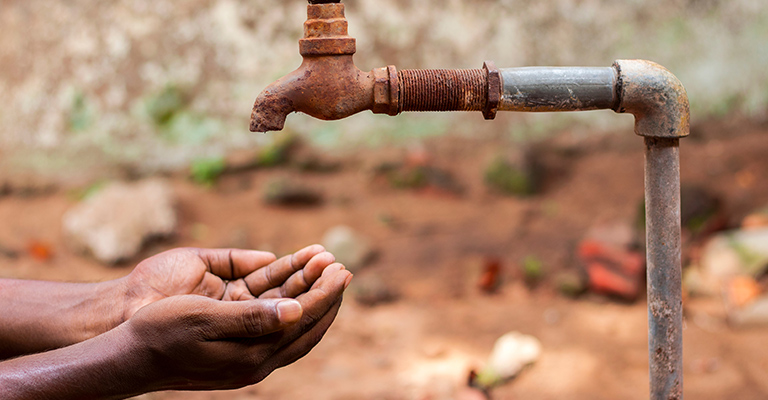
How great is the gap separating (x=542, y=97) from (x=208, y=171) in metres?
3.31

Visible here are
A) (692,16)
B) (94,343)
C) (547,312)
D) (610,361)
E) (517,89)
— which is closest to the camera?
(94,343)

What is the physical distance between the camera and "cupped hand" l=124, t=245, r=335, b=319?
1.74m

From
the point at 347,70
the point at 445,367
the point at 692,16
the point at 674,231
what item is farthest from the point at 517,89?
the point at 692,16

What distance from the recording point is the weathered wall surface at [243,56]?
4039 millimetres

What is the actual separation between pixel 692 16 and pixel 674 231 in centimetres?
301

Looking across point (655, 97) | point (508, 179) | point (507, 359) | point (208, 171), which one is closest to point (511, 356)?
point (507, 359)

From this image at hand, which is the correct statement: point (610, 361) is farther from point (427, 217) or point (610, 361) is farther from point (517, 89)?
point (517, 89)

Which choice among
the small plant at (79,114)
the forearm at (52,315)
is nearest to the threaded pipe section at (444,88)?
the forearm at (52,315)

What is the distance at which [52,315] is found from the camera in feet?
5.99

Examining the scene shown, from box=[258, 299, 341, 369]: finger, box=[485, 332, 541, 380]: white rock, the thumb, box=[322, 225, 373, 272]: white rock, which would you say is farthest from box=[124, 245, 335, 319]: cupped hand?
box=[322, 225, 373, 272]: white rock

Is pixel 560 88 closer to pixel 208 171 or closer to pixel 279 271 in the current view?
pixel 279 271

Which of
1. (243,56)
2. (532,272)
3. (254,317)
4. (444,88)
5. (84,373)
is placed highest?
(243,56)

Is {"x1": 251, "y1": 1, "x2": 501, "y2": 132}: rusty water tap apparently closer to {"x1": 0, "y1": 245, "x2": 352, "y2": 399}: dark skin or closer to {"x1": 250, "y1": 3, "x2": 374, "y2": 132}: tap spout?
{"x1": 250, "y1": 3, "x2": 374, "y2": 132}: tap spout

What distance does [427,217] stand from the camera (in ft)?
13.8
